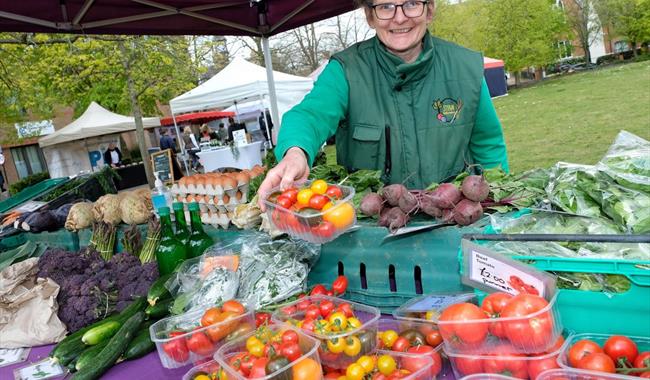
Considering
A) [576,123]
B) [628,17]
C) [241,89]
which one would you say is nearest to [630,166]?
[241,89]

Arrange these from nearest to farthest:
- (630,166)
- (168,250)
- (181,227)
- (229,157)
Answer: (630,166)
(168,250)
(181,227)
(229,157)

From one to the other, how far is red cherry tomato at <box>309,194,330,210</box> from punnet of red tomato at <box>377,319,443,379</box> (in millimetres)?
508

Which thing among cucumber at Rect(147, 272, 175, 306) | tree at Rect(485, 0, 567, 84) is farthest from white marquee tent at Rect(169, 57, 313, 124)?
tree at Rect(485, 0, 567, 84)

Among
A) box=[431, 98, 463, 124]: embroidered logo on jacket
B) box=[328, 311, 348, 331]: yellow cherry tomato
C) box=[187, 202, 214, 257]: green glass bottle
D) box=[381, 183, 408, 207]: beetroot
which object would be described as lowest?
box=[328, 311, 348, 331]: yellow cherry tomato

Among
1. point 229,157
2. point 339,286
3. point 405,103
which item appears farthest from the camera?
point 229,157

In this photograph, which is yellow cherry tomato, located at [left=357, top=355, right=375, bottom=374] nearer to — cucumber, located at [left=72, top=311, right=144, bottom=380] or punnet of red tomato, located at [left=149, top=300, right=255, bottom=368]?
punnet of red tomato, located at [left=149, top=300, right=255, bottom=368]

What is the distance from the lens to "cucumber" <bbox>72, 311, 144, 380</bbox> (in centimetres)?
215

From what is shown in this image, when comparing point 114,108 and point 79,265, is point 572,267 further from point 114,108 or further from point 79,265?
point 114,108

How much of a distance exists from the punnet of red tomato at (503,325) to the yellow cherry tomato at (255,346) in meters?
0.62

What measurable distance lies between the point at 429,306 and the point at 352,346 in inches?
13.3

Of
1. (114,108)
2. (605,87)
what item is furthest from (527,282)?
(114,108)

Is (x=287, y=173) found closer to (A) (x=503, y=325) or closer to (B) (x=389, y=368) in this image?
(B) (x=389, y=368)

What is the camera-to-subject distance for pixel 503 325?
1404mm

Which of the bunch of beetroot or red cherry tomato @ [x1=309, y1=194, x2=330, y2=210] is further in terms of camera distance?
the bunch of beetroot
